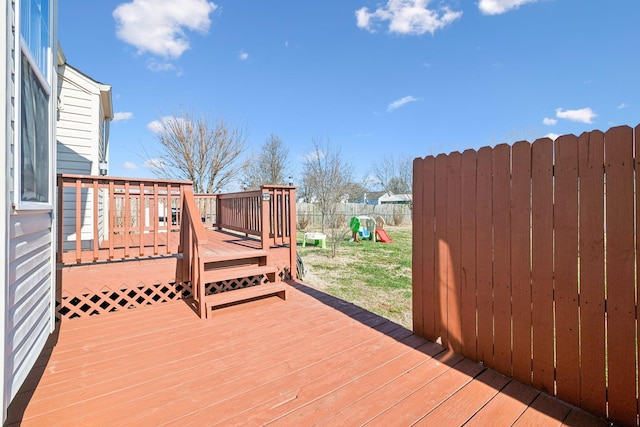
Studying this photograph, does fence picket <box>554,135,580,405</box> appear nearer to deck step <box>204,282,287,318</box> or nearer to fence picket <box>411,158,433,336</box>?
fence picket <box>411,158,433,336</box>

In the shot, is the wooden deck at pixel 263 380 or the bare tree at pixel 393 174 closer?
the wooden deck at pixel 263 380

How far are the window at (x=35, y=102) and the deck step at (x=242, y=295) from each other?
182 cm

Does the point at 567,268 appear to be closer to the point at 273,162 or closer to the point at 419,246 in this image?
the point at 419,246

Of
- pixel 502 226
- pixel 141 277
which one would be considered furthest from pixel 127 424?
pixel 502 226

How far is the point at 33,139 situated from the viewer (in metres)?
1.86

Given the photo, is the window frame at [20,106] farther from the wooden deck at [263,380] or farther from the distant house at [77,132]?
the distant house at [77,132]

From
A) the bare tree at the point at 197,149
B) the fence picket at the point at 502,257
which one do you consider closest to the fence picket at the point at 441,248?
the fence picket at the point at 502,257

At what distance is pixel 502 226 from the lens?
2119mm

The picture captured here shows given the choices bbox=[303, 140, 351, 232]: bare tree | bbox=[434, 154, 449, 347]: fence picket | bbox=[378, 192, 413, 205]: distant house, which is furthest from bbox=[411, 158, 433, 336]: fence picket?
bbox=[378, 192, 413, 205]: distant house

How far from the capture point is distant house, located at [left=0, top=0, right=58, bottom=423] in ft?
4.44

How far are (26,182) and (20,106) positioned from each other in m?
0.45

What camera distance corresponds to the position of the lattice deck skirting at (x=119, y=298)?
3.25 meters

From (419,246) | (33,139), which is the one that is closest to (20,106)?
(33,139)

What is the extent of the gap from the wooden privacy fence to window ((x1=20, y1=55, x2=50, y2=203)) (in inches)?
114
